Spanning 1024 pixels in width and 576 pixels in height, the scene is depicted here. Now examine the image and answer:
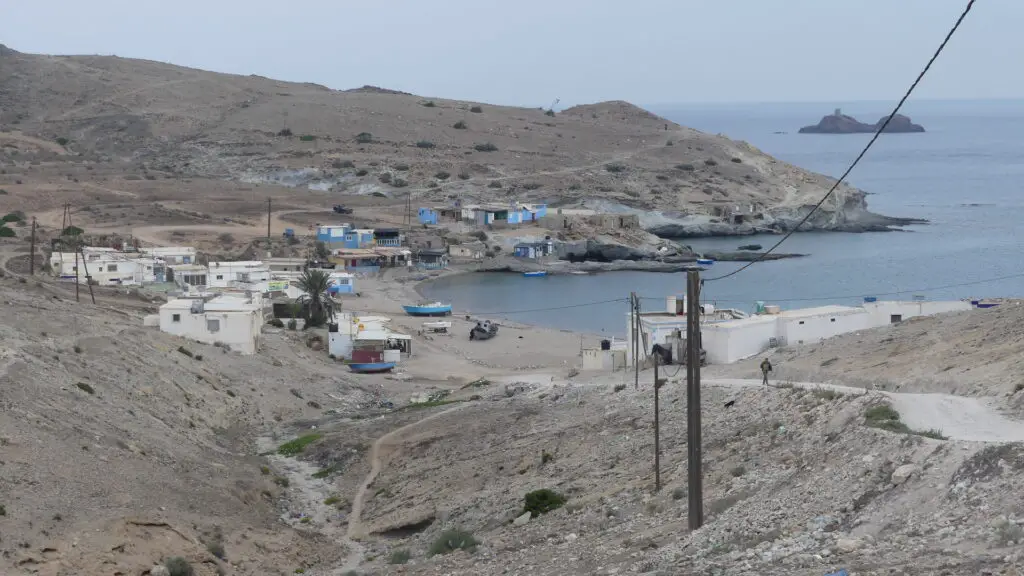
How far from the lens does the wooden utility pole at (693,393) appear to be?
42.8ft

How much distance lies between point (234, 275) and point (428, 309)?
8.04 m

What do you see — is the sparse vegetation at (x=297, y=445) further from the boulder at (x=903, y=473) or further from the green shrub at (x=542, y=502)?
the boulder at (x=903, y=473)

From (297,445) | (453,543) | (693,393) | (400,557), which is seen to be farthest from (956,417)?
(297,445)

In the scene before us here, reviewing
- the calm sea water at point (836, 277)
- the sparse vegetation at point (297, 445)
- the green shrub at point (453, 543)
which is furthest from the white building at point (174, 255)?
the green shrub at point (453, 543)

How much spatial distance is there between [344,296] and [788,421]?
4186 centimetres

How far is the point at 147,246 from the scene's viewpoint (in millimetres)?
65625

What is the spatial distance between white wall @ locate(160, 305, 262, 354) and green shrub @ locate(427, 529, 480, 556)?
63.2 feet

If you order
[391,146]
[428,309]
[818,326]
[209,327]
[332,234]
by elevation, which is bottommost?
[428,309]

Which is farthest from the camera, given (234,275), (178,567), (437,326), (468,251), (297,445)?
(468,251)

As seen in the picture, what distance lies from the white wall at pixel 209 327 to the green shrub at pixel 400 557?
743 inches

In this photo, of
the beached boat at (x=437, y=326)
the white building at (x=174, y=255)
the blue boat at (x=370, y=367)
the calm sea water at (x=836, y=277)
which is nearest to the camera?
the blue boat at (x=370, y=367)

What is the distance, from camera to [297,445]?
26281 mm

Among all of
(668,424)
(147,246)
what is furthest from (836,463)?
(147,246)

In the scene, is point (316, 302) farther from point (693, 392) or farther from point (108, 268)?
point (693, 392)
